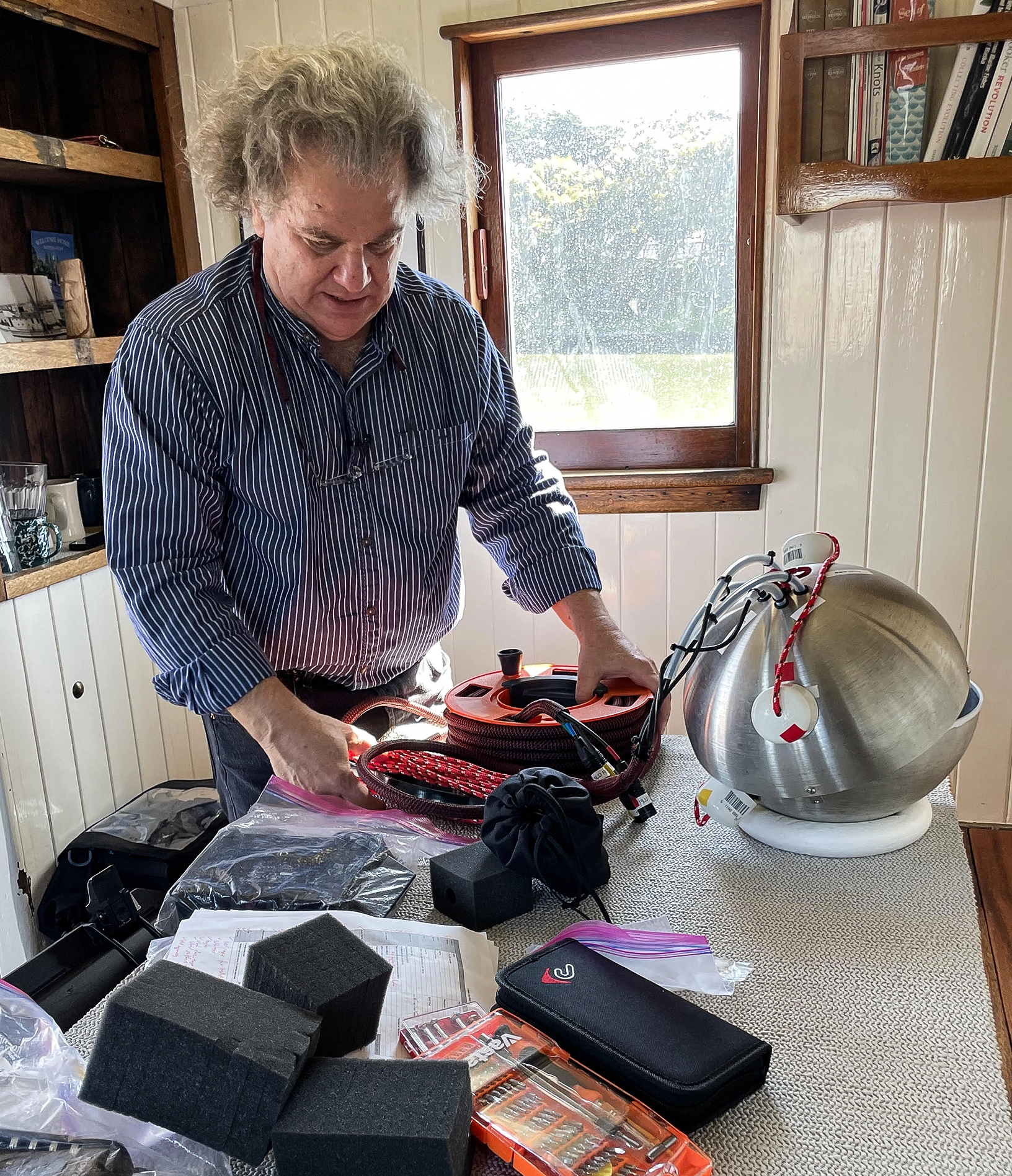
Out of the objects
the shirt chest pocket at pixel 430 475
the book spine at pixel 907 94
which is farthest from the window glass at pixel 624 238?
the shirt chest pocket at pixel 430 475

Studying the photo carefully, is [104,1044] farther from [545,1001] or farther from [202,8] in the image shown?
[202,8]

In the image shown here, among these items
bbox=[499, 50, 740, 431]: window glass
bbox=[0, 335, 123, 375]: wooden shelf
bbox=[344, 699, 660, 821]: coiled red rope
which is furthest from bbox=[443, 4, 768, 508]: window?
bbox=[344, 699, 660, 821]: coiled red rope

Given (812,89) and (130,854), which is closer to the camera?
(812,89)

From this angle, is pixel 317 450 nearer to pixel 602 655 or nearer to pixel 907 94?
pixel 602 655

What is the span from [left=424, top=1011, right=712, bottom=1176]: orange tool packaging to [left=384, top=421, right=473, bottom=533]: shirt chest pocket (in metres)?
0.82

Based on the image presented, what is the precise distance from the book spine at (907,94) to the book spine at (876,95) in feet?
0.03

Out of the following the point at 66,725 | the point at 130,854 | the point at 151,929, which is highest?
the point at 151,929

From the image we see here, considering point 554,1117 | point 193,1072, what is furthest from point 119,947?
point 554,1117

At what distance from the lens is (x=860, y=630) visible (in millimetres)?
945

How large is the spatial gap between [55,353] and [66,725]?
784mm

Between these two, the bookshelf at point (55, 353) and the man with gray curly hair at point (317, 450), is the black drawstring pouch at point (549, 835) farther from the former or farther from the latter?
the bookshelf at point (55, 353)

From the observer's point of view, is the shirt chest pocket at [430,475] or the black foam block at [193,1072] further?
the shirt chest pocket at [430,475]

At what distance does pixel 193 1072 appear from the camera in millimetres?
618

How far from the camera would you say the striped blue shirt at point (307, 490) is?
1.22 m
